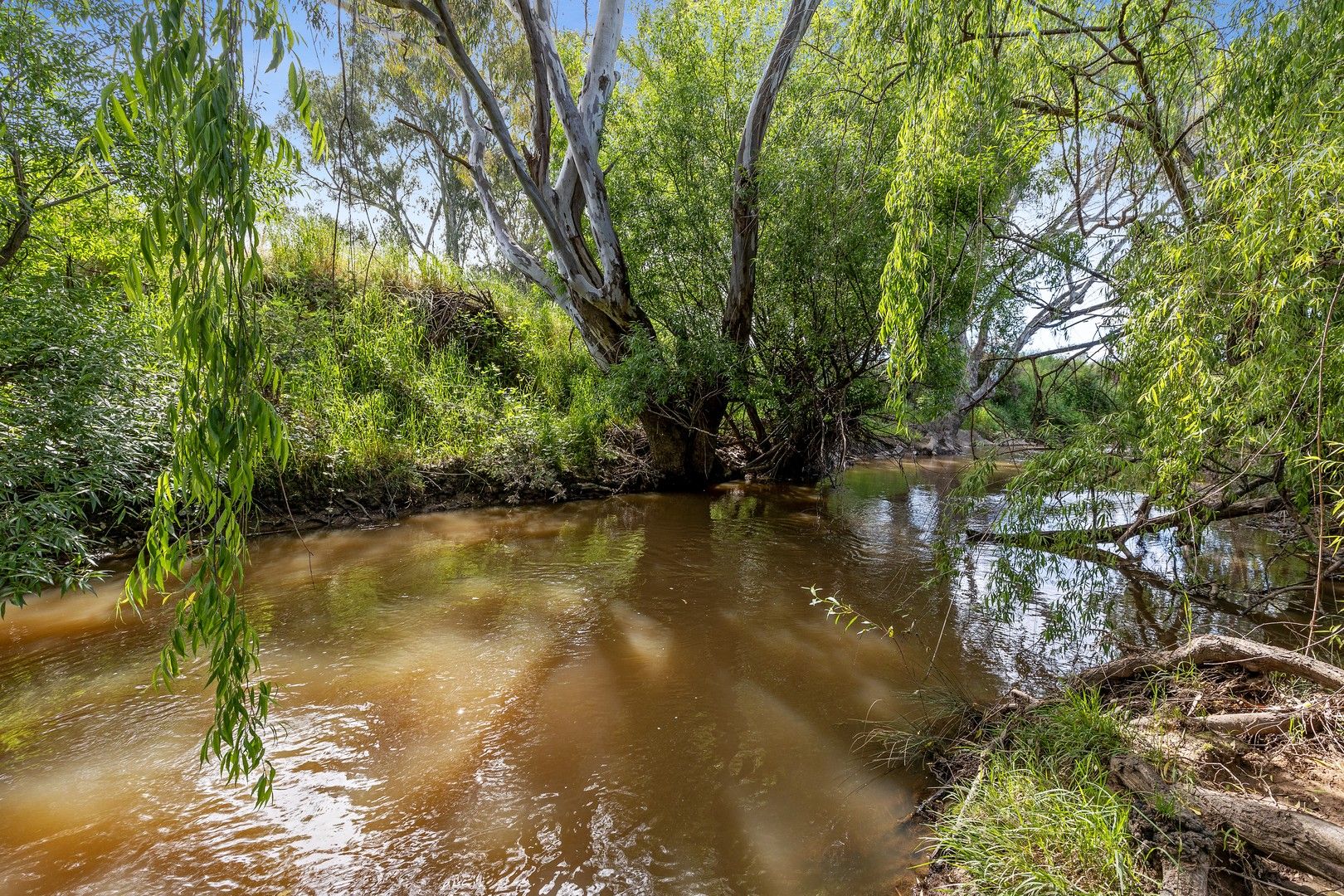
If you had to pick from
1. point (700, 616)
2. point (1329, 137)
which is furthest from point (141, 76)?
point (700, 616)

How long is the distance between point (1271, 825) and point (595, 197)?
756 cm

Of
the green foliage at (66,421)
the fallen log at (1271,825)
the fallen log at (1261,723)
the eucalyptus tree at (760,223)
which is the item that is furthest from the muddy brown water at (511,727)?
the eucalyptus tree at (760,223)

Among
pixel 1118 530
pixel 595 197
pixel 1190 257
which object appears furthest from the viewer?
pixel 595 197

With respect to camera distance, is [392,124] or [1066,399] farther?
[392,124]

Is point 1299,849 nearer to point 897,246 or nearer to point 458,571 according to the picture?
point 897,246

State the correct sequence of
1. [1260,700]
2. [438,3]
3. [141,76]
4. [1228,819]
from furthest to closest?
[438,3] → [1260,700] → [1228,819] → [141,76]

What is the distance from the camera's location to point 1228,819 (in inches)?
74.1

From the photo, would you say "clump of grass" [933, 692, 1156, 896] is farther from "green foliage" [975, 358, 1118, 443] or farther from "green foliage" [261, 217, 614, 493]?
"green foliage" [261, 217, 614, 493]

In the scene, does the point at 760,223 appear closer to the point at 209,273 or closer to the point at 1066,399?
the point at 1066,399

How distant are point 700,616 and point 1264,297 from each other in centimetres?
356

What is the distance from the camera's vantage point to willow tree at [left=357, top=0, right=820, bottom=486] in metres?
6.73

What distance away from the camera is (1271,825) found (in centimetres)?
178

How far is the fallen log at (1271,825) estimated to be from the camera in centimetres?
166

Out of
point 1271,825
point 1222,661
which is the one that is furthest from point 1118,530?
point 1271,825
